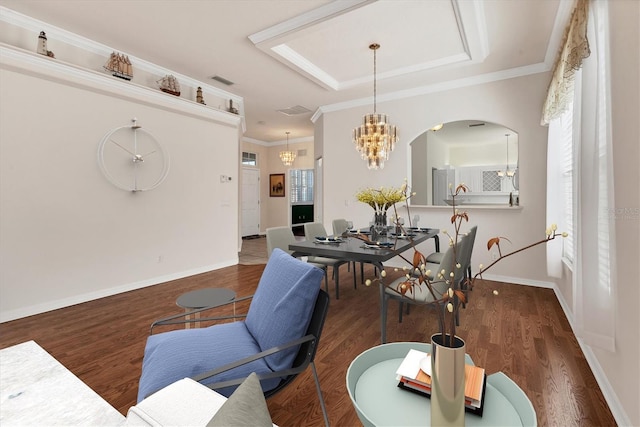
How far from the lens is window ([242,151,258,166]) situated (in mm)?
8795

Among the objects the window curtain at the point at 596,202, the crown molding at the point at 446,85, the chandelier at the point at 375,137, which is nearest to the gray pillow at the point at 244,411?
the window curtain at the point at 596,202

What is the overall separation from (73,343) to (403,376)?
2.75m

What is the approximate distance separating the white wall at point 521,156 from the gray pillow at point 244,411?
4452 mm

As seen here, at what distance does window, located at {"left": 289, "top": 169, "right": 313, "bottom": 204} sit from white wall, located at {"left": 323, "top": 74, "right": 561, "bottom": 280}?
3.89 m

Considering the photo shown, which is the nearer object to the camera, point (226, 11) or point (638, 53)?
point (638, 53)

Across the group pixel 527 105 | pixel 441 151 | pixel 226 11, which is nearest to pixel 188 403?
pixel 226 11

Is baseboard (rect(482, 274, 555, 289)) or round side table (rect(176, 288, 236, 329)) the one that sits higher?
round side table (rect(176, 288, 236, 329))

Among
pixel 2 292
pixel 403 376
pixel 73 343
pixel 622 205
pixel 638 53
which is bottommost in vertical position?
pixel 73 343

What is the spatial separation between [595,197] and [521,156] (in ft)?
8.63

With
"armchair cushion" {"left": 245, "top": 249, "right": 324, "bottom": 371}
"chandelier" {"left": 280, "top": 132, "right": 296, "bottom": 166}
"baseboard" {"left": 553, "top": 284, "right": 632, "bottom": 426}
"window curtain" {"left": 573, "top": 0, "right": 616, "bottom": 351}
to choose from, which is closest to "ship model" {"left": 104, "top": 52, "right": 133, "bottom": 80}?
"armchair cushion" {"left": 245, "top": 249, "right": 324, "bottom": 371}

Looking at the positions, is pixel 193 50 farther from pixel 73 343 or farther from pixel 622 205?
pixel 622 205

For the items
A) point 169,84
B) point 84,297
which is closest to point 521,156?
point 169,84

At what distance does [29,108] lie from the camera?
10.0 ft

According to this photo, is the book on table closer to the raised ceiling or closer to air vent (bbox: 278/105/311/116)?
the raised ceiling
